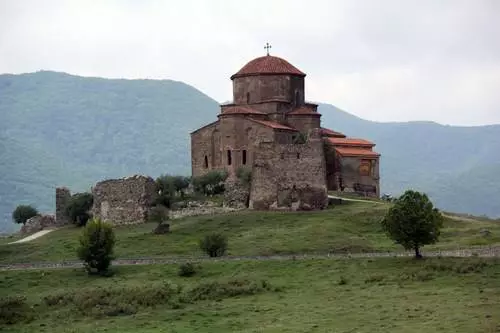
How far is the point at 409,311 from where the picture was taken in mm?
38281

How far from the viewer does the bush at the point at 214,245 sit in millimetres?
51094

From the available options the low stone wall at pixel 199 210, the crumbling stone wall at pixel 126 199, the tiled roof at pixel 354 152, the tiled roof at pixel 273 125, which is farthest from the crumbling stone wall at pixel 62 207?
the tiled roof at pixel 354 152

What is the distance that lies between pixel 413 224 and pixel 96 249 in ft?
43.6

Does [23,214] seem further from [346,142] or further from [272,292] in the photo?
[272,292]

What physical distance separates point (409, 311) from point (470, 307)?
6.51 feet

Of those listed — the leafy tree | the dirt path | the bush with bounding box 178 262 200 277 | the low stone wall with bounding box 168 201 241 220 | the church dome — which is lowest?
the bush with bounding box 178 262 200 277

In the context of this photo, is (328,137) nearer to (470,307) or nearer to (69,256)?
(69,256)

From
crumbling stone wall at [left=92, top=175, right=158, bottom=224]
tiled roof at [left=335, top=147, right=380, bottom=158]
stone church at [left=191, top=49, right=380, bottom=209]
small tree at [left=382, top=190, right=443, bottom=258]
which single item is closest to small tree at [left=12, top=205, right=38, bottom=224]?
stone church at [left=191, top=49, right=380, bottom=209]

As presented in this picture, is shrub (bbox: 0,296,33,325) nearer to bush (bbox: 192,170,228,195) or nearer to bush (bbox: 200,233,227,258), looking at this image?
bush (bbox: 200,233,227,258)

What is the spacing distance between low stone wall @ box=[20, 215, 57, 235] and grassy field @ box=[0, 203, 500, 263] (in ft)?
21.6

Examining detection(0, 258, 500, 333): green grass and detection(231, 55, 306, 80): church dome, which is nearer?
detection(0, 258, 500, 333): green grass

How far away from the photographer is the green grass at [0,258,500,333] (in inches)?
1478

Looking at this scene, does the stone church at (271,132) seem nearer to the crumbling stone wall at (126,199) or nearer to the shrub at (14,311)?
the crumbling stone wall at (126,199)

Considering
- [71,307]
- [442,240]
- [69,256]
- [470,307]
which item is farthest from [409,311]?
[69,256]
